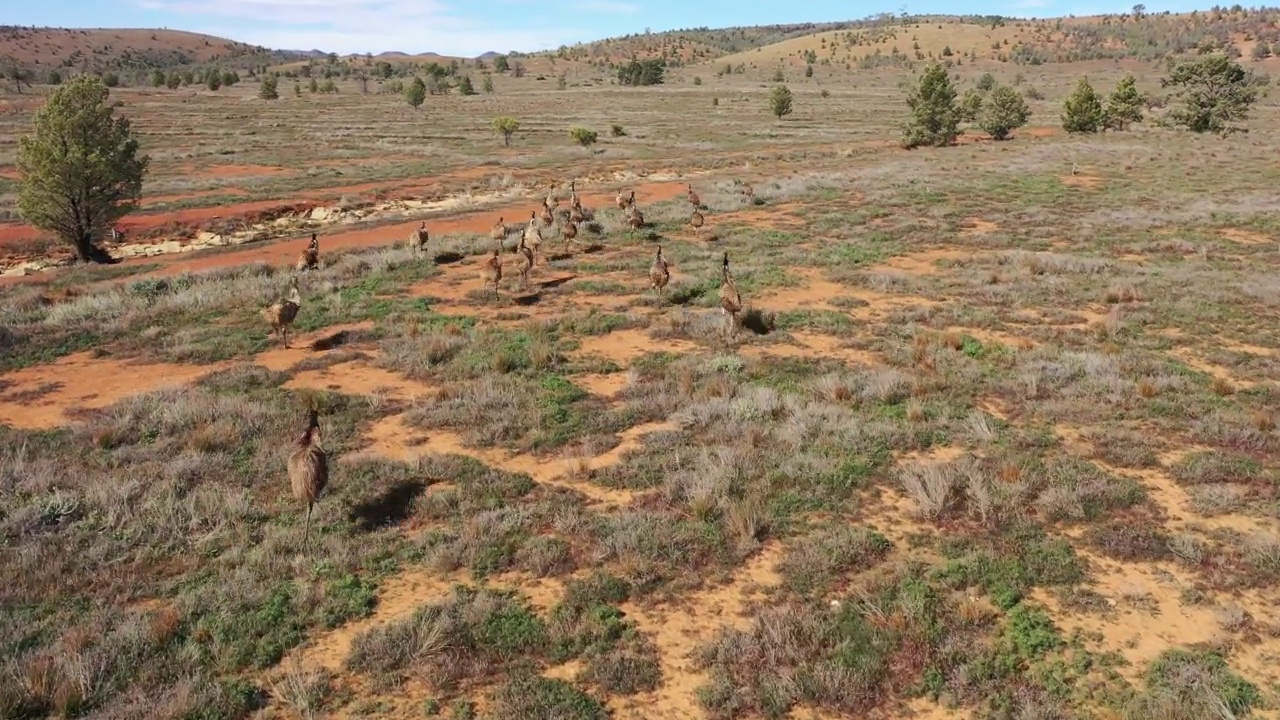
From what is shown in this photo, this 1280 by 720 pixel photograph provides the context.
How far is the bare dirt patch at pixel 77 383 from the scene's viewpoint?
12.2m

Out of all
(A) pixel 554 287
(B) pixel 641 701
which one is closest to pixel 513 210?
(A) pixel 554 287

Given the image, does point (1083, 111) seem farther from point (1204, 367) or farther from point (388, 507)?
point (388, 507)

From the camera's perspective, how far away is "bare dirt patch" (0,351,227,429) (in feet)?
40.1

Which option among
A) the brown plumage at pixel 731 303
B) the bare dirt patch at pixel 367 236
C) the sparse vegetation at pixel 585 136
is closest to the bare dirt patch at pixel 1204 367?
the brown plumage at pixel 731 303

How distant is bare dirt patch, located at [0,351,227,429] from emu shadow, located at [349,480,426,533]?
6.41 metres

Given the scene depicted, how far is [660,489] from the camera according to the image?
30.8 feet

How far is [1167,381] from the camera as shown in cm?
1202

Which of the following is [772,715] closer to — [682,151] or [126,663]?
[126,663]

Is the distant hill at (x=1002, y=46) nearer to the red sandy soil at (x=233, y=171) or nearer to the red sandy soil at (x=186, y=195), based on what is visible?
the red sandy soil at (x=233, y=171)

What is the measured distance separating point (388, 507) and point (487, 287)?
10995mm

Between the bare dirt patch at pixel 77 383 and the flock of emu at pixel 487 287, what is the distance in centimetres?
227

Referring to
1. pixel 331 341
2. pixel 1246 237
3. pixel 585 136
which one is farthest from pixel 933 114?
pixel 331 341

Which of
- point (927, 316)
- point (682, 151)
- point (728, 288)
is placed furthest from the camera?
point (682, 151)

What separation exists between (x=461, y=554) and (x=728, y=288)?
893 cm
